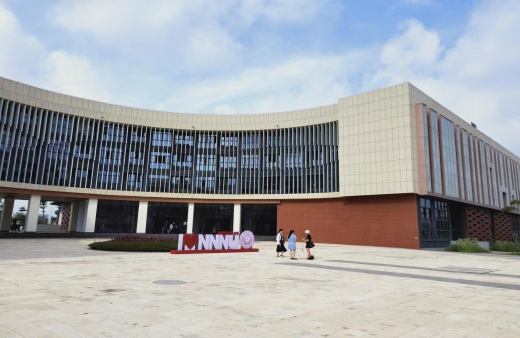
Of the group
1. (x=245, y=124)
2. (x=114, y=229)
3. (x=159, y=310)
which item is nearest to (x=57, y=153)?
(x=114, y=229)

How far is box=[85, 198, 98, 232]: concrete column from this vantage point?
145 feet

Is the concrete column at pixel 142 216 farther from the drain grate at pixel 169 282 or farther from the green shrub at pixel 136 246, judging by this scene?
the drain grate at pixel 169 282

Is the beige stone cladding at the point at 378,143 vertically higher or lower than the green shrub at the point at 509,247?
higher

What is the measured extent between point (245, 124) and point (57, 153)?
25222 millimetres

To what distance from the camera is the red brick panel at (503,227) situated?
185 feet

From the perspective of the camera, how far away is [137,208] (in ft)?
165

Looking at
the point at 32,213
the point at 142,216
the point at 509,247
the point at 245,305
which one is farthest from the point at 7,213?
the point at 509,247

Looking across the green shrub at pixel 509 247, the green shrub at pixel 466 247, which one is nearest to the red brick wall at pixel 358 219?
the green shrub at pixel 466 247

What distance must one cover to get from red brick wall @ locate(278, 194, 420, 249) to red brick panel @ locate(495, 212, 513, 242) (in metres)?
30.0

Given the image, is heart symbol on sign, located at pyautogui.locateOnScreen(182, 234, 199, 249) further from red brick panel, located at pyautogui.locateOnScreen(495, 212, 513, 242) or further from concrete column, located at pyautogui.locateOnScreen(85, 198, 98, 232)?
red brick panel, located at pyautogui.locateOnScreen(495, 212, 513, 242)

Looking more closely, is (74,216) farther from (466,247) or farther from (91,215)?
(466,247)

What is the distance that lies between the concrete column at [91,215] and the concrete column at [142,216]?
559 centimetres

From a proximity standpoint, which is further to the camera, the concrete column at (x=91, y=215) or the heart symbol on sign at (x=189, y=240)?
the concrete column at (x=91, y=215)

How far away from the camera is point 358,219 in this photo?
40.0m
